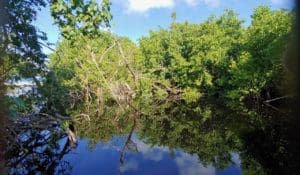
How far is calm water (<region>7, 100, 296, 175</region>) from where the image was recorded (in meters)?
13.5

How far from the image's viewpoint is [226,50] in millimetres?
33844

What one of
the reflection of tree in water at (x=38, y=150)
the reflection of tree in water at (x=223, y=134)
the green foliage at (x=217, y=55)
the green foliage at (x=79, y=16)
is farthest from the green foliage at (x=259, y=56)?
the green foliage at (x=79, y=16)

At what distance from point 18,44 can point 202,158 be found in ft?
39.8

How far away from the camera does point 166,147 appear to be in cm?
1825

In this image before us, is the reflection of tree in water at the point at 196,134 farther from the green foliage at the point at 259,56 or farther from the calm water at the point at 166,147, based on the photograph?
the green foliage at the point at 259,56

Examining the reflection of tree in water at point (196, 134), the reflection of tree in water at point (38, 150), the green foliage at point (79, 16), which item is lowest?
the reflection of tree in water at point (196, 134)

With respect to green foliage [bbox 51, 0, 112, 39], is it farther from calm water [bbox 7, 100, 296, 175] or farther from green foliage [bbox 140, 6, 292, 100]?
green foliage [bbox 140, 6, 292, 100]

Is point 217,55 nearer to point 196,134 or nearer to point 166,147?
point 196,134

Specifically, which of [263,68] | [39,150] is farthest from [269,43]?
[39,150]

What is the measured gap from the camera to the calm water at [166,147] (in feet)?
44.2

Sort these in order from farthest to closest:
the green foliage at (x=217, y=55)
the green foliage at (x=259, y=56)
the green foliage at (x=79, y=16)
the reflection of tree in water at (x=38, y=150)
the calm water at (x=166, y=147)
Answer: the green foliage at (x=217, y=55)
the green foliage at (x=259, y=56)
the calm water at (x=166, y=147)
the reflection of tree in water at (x=38, y=150)
the green foliage at (x=79, y=16)

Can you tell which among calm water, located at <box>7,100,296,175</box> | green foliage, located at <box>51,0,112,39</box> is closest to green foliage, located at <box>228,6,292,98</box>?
calm water, located at <box>7,100,296,175</box>

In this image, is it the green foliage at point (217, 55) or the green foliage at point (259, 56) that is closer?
the green foliage at point (259, 56)

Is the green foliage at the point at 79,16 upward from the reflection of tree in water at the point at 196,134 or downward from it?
upward
